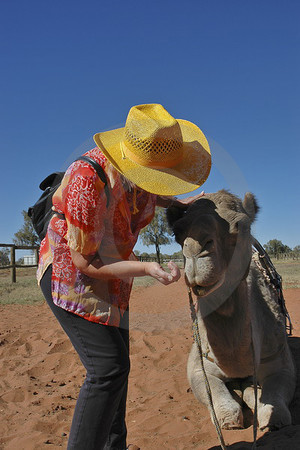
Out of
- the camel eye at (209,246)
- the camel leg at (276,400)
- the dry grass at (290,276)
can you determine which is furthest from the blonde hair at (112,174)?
the dry grass at (290,276)

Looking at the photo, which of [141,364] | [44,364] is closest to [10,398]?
[44,364]

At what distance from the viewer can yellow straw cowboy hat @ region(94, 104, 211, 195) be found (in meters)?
2.27

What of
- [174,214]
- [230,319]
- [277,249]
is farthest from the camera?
[277,249]

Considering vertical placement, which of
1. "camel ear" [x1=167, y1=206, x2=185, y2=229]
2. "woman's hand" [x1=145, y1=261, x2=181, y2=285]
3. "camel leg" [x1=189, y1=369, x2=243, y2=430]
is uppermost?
"camel ear" [x1=167, y1=206, x2=185, y2=229]

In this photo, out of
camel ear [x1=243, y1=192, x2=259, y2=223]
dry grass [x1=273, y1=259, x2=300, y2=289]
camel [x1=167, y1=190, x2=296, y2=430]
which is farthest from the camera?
dry grass [x1=273, y1=259, x2=300, y2=289]

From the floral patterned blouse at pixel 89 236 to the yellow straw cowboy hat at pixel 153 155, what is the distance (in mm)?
107

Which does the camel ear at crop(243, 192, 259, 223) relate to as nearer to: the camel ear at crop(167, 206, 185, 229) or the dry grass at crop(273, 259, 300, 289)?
the camel ear at crop(167, 206, 185, 229)

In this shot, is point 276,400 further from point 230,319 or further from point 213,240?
point 213,240

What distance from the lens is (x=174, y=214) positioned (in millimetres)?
3342

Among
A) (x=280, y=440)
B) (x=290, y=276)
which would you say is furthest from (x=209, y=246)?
(x=290, y=276)

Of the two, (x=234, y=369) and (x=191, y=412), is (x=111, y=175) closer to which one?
(x=234, y=369)

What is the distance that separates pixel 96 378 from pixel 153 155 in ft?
4.15

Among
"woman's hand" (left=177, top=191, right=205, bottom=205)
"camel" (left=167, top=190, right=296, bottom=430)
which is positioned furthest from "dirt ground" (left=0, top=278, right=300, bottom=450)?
"woman's hand" (left=177, top=191, right=205, bottom=205)

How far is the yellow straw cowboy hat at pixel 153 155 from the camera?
2271 millimetres
